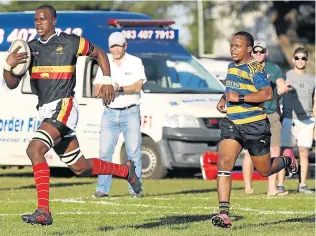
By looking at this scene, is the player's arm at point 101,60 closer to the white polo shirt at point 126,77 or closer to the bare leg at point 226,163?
the bare leg at point 226,163

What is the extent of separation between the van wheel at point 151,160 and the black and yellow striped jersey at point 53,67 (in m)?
7.67

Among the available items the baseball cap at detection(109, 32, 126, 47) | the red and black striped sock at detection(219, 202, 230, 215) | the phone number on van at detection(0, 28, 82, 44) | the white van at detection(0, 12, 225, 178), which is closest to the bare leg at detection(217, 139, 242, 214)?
the red and black striped sock at detection(219, 202, 230, 215)

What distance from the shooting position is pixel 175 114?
1853cm

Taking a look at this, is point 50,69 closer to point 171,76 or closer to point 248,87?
point 248,87

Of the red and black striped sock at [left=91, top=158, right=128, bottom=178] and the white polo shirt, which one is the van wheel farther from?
the red and black striped sock at [left=91, top=158, right=128, bottom=178]

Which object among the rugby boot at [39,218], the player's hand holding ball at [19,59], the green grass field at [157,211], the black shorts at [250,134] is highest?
the player's hand holding ball at [19,59]

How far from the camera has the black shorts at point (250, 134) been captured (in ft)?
37.3

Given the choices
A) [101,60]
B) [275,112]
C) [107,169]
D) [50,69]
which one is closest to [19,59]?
[50,69]

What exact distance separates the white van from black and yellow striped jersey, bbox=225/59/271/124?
7.05 meters

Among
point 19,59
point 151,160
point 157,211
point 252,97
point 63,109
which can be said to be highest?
point 19,59

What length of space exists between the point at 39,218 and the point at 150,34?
9.03 metres

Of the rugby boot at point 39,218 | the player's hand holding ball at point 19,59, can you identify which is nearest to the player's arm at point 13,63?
the player's hand holding ball at point 19,59

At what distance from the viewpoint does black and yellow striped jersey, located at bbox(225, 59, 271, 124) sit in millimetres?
11367

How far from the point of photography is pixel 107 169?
11.5 meters
